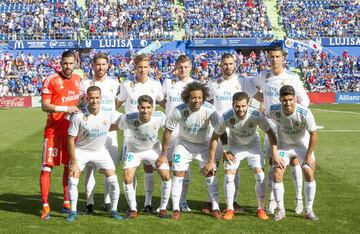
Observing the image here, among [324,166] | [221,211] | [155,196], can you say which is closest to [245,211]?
[221,211]

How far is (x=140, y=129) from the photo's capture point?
329 inches

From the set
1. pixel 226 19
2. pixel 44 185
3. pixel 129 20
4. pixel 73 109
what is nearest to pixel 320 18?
pixel 226 19

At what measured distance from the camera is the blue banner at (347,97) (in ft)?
129

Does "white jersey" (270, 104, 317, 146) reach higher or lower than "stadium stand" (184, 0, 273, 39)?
lower

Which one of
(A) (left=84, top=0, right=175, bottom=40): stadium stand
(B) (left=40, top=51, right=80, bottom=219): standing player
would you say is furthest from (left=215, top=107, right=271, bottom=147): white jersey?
(A) (left=84, top=0, right=175, bottom=40): stadium stand

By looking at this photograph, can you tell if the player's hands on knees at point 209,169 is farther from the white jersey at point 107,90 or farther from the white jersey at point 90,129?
the white jersey at point 107,90

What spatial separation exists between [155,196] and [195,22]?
3989 cm

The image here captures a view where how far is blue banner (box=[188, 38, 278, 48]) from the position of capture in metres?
45.7

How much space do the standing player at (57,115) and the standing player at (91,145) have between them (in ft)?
1.36

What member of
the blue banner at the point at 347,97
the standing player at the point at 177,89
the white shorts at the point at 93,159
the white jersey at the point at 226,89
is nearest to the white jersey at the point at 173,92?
the standing player at the point at 177,89

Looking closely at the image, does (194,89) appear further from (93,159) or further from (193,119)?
(93,159)

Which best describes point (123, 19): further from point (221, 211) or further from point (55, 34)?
point (221, 211)

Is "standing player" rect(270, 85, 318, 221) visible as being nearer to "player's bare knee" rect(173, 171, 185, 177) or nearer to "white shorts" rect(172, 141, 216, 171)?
"white shorts" rect(172, 141, 216, 171)

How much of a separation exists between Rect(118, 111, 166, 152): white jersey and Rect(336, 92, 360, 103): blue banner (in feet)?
109
